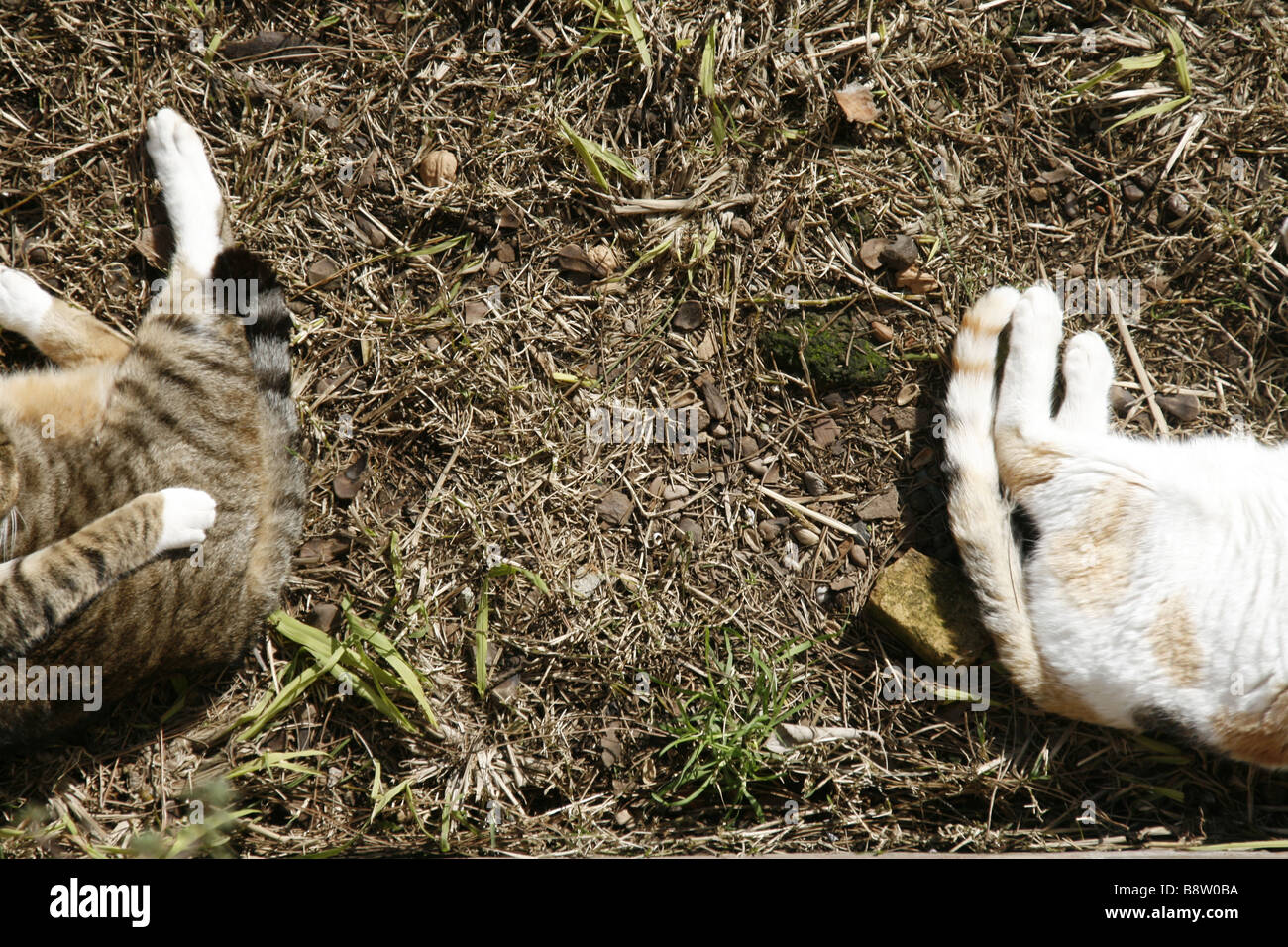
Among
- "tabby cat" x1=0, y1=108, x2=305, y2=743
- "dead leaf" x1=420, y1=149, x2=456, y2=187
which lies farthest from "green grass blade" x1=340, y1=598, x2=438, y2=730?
"dead leaf" x1=420, y1=149, x2=456, y2=187

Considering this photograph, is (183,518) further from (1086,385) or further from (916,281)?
(1086,385)

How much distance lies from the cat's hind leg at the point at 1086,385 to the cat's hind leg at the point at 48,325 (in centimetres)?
367

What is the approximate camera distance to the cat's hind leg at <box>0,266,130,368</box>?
311 cm

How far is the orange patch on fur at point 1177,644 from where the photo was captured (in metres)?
2.78

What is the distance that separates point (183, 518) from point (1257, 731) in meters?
3.67

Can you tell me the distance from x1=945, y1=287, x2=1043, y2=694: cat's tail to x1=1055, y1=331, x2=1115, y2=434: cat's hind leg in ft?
1.02

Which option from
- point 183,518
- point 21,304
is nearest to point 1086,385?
point 183,518

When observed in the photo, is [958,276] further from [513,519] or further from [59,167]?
[59,167]

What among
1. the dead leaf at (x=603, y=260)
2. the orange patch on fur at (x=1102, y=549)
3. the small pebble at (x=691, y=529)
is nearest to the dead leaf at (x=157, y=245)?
the dead leaf at (x=603, y=260)

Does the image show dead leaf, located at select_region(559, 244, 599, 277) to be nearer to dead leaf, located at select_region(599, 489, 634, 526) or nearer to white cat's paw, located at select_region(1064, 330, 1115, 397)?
dead leaf, located at select_region(599, 489, 634, 526)

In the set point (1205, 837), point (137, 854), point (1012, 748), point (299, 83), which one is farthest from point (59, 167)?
point (1205, 837)

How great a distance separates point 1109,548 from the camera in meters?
2.89

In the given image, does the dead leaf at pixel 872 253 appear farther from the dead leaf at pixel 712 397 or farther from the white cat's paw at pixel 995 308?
the dead leaf at pixel 712 397

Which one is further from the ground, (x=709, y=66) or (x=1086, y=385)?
(x=709, y=66)
